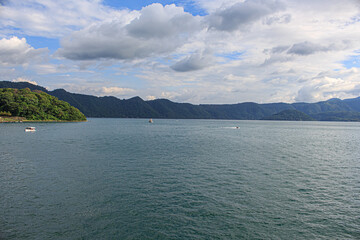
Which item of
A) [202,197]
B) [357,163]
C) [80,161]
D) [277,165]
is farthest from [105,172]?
[357,163]

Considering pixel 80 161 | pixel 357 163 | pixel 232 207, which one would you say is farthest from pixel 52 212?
pixel 357 163

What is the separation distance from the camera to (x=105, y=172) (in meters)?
37.7

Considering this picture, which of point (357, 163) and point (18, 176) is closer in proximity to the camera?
point (18, 176)

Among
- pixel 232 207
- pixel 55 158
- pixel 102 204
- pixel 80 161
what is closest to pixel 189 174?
pixel 232 207

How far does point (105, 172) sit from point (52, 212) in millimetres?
15752

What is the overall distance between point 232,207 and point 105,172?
22.8m

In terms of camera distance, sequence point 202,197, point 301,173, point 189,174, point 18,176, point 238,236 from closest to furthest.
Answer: point 238,236 → point 202,197 → point 18,176 → point 189,174 → point 301,173

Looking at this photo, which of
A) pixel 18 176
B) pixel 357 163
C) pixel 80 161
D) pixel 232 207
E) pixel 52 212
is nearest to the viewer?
pixel 52 212

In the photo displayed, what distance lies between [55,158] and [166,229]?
125ft

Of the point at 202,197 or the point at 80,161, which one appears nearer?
the point at 202,197

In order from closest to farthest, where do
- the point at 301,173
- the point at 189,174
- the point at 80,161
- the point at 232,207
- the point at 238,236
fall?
the point at 238,236, the point at 232,207, the point at 189,174, the point at 301,173, the point at 80,161

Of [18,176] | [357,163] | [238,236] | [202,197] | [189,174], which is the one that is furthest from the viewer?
[357,163]

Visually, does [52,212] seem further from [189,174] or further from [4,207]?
[189,174]

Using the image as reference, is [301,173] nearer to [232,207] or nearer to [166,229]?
[232,207]
